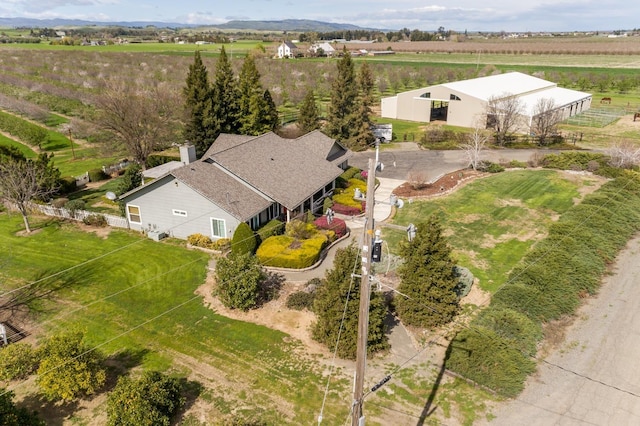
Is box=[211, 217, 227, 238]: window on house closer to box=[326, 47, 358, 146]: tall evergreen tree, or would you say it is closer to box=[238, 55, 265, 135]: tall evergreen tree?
box=[238, 55, 265, 135]: tall evergreen tree

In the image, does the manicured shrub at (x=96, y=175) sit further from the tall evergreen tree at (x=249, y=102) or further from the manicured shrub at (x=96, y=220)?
the tall evergreen tree at (x=249, y=102)

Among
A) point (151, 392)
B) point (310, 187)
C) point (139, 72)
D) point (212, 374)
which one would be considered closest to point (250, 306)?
point (212, 374)

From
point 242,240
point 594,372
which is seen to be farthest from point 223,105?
point 594,372

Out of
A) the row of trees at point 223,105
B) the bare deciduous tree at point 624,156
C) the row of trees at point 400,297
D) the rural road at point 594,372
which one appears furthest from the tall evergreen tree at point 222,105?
the bare deciduous tree at point 624,156

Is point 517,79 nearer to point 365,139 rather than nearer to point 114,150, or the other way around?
point 365,139

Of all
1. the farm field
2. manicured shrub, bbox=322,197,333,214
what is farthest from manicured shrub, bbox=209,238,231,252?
manicured shrub, bbox=322,197,333,214

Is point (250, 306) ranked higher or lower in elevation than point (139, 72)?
lower

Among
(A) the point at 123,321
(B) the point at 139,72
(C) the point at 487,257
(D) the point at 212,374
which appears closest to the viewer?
(D) the point at 212,374
